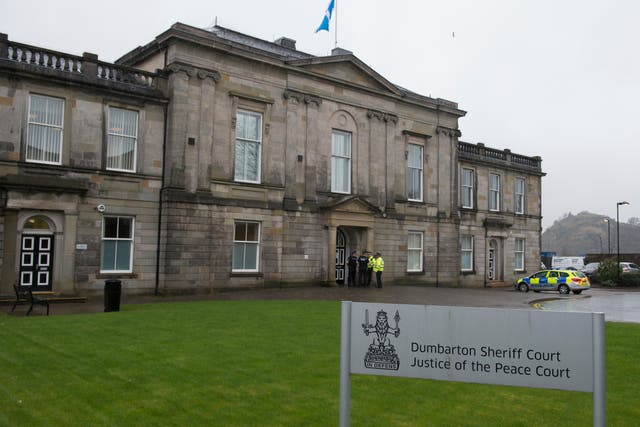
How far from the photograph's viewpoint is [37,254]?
2148cm

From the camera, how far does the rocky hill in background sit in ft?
496

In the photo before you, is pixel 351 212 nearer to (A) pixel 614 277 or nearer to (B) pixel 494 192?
(B) pixel 494 192

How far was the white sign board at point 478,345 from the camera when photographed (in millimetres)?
4801

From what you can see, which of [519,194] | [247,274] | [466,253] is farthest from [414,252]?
[519,194]

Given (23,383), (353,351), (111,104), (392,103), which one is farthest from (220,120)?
(353,351)

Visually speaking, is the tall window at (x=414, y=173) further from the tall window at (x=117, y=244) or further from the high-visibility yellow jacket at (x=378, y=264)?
the tall window at (x=117, y=244)

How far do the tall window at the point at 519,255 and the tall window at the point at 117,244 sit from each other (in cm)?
3095

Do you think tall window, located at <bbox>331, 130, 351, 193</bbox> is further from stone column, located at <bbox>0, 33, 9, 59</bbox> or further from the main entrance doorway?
stone column, located at <bbox>0, 33, 9, 59</bbox>

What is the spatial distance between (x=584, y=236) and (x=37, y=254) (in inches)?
6393

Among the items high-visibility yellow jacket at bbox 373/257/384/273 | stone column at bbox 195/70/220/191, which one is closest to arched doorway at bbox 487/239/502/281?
high-visibility yellow jacket at bbox 373/257/384/273

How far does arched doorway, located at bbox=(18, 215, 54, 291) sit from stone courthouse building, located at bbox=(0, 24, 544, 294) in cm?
5

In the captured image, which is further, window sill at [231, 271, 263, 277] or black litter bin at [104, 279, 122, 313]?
window sill at [231, 271, 263, 277]

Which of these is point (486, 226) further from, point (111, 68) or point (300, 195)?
point (111, 68)

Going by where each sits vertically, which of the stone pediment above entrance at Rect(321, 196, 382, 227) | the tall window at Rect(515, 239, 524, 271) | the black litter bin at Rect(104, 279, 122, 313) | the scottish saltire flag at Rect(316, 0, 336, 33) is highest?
the scottish saltire flag at Rect(316, 0, 336, 33)
